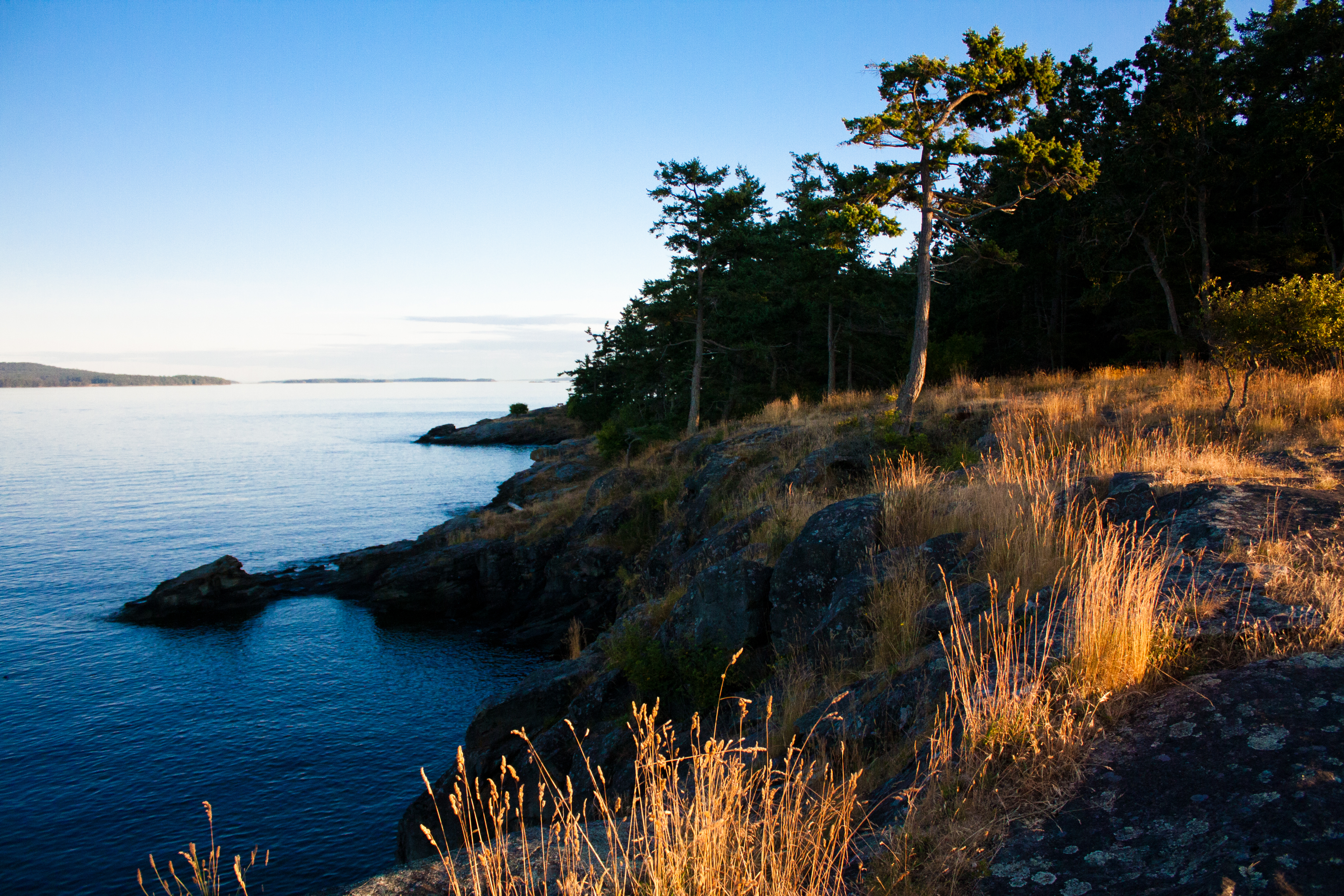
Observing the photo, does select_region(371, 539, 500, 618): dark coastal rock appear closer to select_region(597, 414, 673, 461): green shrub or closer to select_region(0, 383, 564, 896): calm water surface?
select_region(0, 383, 564, 896): calm water surface

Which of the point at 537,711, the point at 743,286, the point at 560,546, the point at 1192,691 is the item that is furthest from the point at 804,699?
the point at 743,286

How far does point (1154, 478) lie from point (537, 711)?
1076 cm

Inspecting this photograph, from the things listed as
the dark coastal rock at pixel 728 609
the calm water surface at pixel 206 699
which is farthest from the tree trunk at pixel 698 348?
the dark coastal rock at pixel 728 609

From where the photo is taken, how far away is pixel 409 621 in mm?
24609

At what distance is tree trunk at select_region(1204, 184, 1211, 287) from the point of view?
81.7 feet

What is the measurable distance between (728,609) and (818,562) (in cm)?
169

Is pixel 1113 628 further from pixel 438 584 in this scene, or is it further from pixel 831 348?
pixel 831 348

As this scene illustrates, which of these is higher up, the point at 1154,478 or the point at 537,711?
the point at 1154,478

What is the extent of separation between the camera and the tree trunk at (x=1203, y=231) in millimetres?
24906

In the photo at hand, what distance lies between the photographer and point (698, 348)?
3156cm

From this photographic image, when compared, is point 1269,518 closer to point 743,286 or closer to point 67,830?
point 67,830

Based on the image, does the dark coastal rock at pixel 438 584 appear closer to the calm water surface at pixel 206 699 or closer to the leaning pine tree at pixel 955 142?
the calm water surface at pixel 206 699

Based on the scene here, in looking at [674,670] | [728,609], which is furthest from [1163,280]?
[674,670]

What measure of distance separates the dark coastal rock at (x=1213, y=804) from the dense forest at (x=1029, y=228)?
1198cm
